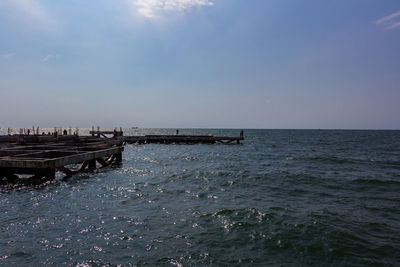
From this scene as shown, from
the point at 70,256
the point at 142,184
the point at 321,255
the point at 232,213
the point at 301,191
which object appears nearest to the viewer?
the point at 70,256

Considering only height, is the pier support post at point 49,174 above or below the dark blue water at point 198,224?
above

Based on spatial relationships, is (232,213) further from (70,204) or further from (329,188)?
(329,188)

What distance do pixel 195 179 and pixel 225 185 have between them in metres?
2.60

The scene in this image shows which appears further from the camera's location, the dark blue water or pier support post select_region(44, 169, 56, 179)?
pier support post select_region(44, 169, 56, 179)

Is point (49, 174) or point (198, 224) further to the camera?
point (49, 174)

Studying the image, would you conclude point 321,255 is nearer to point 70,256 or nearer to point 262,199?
point 262,199

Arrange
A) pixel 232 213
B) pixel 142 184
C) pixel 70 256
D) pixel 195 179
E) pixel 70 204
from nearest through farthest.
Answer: pixel 70 256
pixel 232 213
pixel 70 204
pixel 142 184
pixel 195 179

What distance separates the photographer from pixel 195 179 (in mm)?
17016

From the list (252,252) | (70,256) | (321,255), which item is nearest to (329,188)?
(321,255)

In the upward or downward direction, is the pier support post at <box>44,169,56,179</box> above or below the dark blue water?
above

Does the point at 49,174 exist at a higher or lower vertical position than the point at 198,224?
higher

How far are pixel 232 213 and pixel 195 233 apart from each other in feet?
7.89

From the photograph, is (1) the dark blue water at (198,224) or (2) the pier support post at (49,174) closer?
(1) the dark blue water at (198,224)

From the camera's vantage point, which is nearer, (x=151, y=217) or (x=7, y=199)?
(x=151, y=217)
